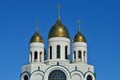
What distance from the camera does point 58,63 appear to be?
49469 mm

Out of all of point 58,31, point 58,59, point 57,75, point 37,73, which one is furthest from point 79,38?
point 37,73

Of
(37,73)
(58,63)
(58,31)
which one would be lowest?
(37,73)

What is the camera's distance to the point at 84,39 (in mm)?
51688

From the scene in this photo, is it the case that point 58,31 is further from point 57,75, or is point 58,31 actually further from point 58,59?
point 57,75

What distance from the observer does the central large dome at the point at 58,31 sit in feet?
167

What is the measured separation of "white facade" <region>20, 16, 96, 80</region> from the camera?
4934 cm

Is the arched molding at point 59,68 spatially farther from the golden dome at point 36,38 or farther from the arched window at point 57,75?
the golden dome at point 36,38

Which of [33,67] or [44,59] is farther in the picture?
[44,59]

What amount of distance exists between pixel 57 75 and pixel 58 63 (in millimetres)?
1177

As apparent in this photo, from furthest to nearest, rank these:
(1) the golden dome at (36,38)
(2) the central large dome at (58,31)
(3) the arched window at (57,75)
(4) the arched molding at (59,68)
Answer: (1) the golden dome at (36,38), (2) the central large dome at (58,31), (3) the arched window at (57,75), (4) the arched molding at (59,68)

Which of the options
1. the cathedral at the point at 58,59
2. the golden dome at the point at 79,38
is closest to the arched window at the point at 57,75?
the cathedral at the point at 58,59

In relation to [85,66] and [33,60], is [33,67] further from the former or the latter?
[85,66]

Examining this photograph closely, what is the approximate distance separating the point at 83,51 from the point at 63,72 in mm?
3275

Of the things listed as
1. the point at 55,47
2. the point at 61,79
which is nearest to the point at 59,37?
the point at 55,47
